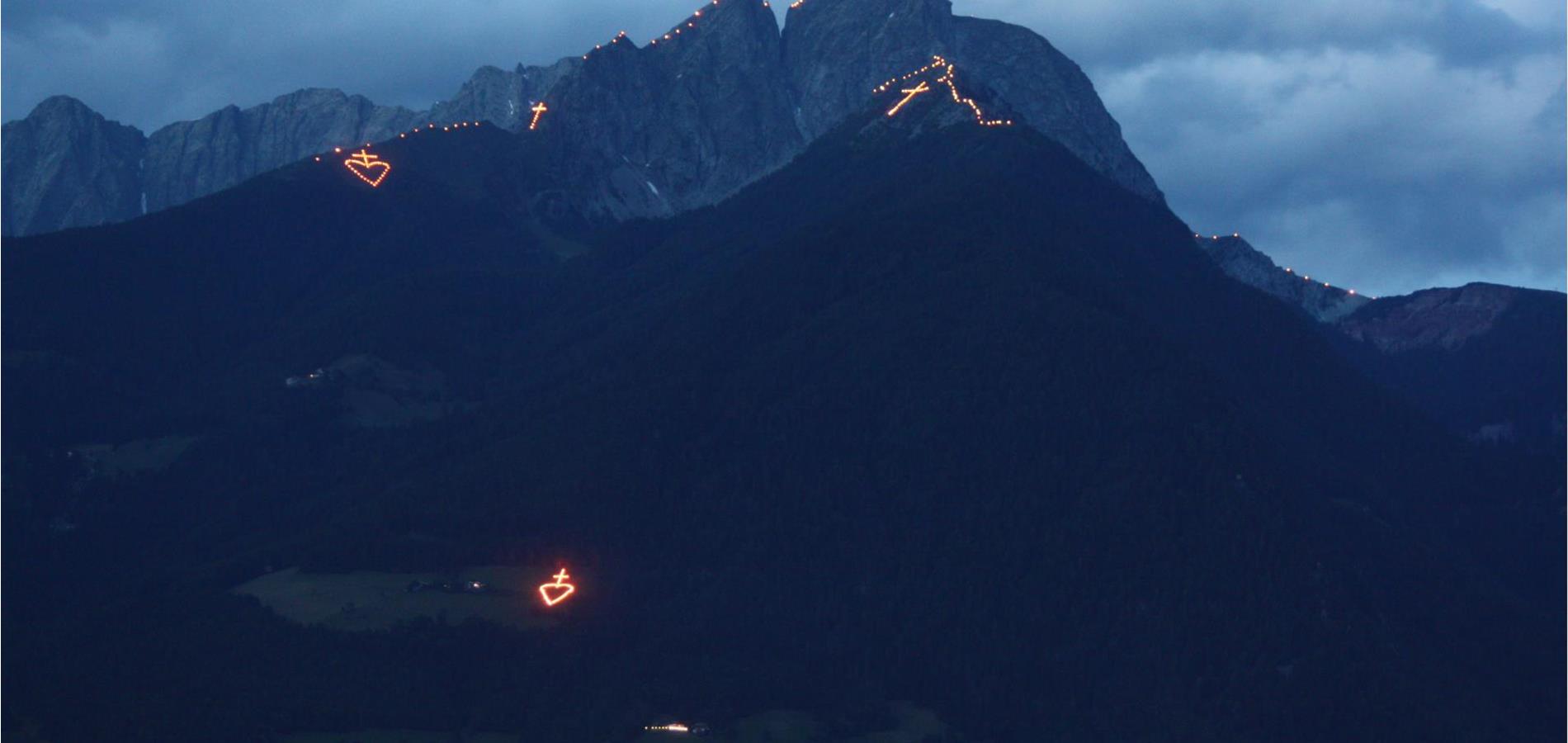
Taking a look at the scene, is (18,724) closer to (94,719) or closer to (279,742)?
(94,719)

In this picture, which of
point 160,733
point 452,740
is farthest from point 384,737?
point 160,733

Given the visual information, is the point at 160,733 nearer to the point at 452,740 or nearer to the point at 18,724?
the point at 18,724

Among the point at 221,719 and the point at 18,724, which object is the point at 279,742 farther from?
the point at 18,724

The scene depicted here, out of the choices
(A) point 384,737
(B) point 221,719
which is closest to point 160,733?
(B) point 221,719

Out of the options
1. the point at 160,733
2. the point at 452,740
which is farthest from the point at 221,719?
the point at 452,740

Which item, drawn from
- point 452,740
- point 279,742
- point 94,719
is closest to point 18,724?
point 94,719

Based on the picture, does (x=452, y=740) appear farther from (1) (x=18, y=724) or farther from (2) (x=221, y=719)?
→ (1) (x=18, y=724)
